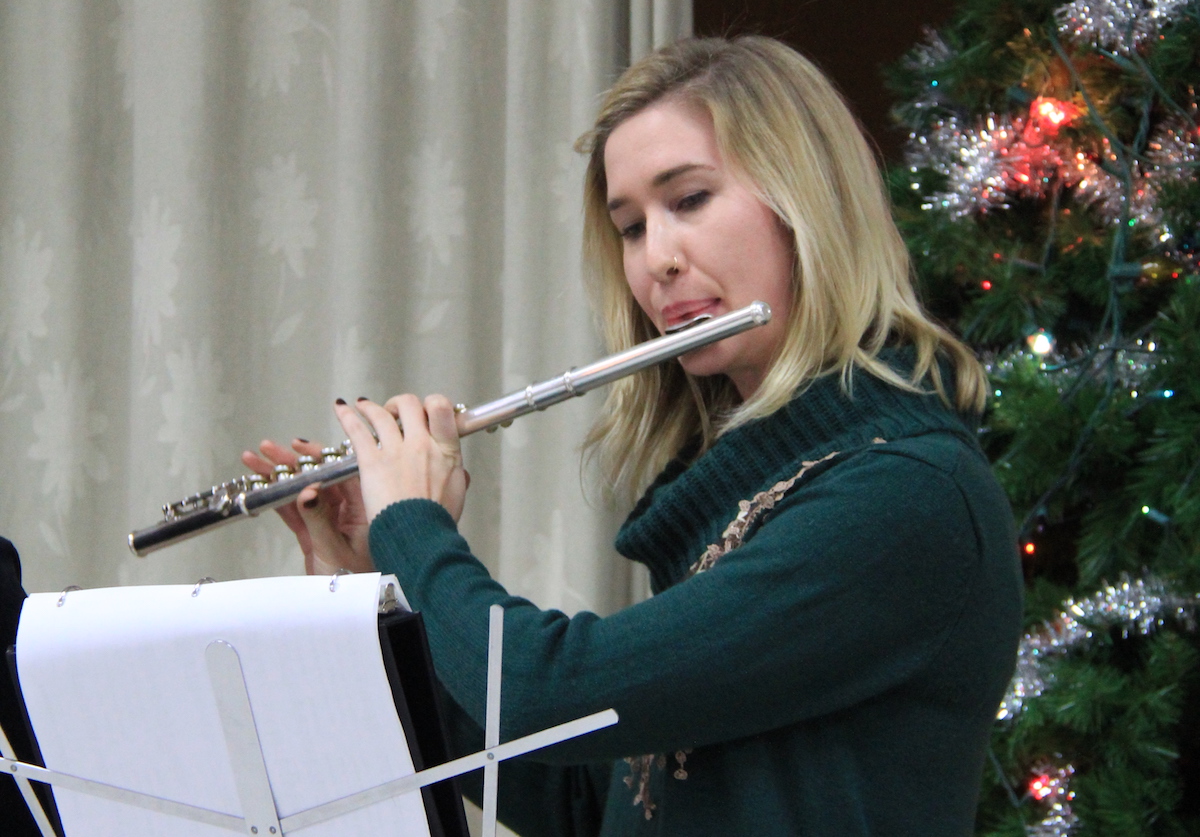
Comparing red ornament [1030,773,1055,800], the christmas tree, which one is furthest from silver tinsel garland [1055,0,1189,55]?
red ornament [1030,773,1055,800]

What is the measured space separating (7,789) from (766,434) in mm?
654

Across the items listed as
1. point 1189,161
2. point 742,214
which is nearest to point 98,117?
point 742,214

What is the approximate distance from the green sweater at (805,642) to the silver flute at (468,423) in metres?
0.11

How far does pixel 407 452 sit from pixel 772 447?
0.32m

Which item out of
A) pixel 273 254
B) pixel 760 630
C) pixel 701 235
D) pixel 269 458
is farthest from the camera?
pixel 273 254

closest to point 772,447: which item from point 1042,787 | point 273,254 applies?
point 1042,787

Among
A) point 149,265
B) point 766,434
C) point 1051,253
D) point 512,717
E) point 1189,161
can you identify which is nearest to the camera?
point 512,717

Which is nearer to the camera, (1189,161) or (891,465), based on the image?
(891,465)

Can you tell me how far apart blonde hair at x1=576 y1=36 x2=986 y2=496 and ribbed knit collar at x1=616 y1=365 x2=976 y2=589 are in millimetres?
14

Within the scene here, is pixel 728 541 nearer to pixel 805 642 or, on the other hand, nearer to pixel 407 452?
pixel 805 642

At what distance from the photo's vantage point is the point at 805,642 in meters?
0.85

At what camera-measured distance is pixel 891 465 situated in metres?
0.90

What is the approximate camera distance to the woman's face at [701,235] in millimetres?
1108

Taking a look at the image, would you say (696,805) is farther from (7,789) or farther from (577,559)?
(577,559)
